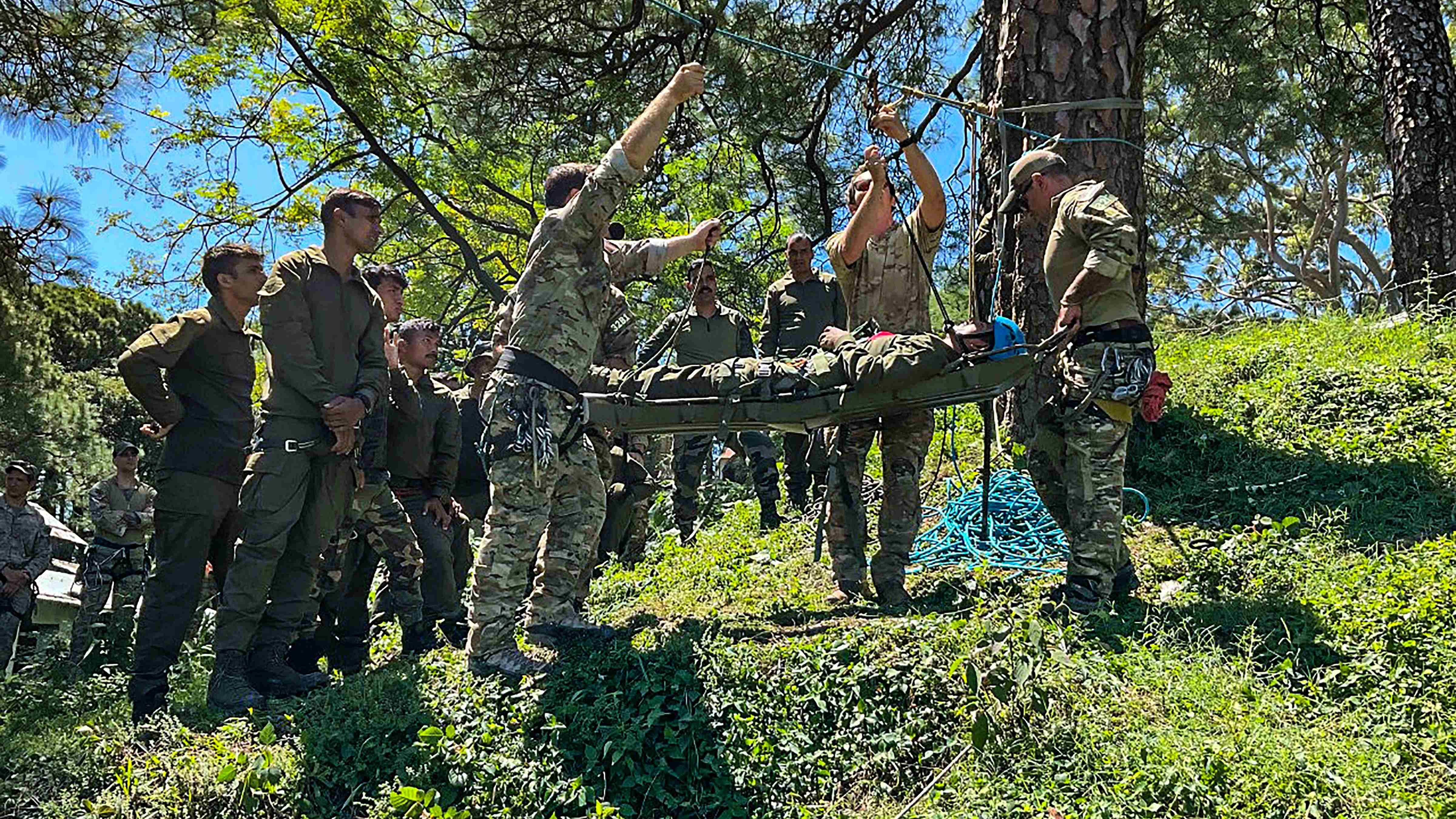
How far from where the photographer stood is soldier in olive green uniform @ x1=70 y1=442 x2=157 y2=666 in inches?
282

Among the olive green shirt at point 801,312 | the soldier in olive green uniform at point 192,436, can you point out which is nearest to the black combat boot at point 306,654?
the soldier in olive green uniform at point 192,436

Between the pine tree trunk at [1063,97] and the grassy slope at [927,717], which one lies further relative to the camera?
the pine tree trunk at [1063,97]

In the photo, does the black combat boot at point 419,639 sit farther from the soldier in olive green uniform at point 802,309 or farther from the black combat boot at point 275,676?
the soldier in olive green uniform at point 802,309

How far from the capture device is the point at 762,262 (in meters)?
14.0

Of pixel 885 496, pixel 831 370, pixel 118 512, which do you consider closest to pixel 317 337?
pixel 831 370

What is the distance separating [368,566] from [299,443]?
3.70ft

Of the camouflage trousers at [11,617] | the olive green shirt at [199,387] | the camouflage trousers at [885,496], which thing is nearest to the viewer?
the olive green shirt at [199,387]

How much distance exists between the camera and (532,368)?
176 inches

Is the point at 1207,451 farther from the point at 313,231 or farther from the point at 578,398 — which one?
the point at 313,231

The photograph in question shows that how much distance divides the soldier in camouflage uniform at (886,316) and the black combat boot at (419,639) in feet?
7.32

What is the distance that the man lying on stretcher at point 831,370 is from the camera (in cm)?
438

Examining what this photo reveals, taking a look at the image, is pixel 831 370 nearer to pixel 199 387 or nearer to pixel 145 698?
pixel 199 387

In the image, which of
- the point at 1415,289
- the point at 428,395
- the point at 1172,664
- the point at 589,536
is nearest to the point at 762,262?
the point at 1415,289

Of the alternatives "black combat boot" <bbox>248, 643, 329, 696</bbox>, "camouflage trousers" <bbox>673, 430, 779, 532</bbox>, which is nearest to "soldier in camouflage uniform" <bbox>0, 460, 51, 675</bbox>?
"black combat boot" <bbox>248, 643, 329, 696</bbox>
